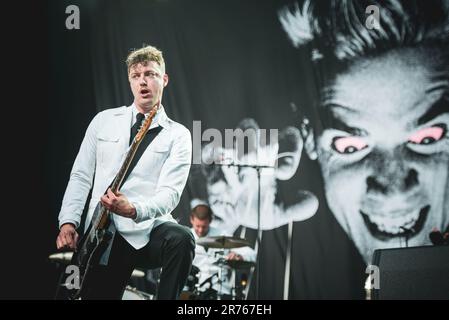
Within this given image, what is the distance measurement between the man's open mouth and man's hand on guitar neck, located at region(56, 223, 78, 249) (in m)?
3.27

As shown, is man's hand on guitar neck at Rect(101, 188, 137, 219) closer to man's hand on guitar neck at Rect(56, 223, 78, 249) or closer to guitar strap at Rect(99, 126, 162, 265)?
guitar strap at Rect(99, 126, 162, 265)

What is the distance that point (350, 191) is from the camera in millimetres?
5227

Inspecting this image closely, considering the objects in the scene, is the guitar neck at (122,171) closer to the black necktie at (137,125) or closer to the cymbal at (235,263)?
the black necktie at (137,125)

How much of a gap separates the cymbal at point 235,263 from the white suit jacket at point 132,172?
2.22 meters

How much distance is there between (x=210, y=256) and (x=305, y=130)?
1542 mm

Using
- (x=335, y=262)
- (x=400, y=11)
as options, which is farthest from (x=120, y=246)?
(x=400, y=11)

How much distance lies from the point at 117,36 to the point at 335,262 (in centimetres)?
292

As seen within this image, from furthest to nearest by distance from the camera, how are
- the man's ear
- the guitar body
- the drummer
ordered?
the man's ear, the drummer, the guitar body

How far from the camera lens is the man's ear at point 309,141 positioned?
5273mm

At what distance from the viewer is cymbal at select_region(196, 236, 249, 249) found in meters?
4.77
